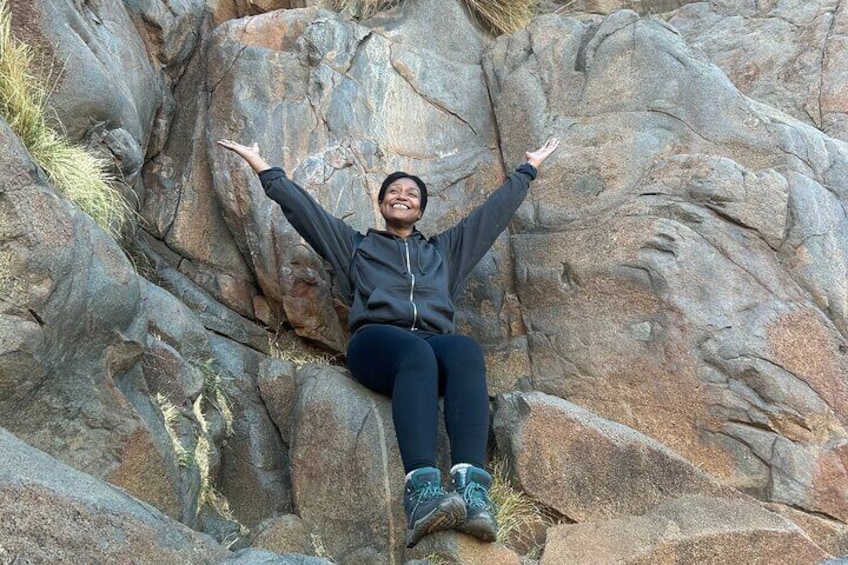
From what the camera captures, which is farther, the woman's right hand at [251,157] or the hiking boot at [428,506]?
the woman's right hand at [251,157]

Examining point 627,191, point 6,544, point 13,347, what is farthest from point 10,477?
point 627,191

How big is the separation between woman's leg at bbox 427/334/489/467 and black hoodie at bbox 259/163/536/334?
16.1 inches

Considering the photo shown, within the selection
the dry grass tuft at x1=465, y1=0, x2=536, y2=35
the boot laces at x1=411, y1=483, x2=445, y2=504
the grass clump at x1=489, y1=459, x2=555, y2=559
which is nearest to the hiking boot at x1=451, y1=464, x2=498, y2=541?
the boot laces at x1=411, y1=483, x2=445, y2=504

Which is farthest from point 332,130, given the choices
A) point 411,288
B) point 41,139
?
point 41,139

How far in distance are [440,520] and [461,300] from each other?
2.56 metres

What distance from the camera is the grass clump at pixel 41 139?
17.0ft

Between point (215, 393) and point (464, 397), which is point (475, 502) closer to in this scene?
point (464, 397)

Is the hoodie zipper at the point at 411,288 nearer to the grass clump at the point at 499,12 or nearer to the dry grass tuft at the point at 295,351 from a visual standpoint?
the dry grass tuft at the point at 295,351

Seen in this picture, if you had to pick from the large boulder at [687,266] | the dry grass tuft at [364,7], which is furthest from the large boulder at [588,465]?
the dry grass tuft at [364,7]

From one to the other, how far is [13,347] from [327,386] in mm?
1956

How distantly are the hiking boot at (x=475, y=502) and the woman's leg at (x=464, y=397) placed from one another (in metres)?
0.09

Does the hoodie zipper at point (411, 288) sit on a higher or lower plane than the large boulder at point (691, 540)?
higher

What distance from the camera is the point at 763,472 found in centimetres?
556

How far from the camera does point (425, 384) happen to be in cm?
507
